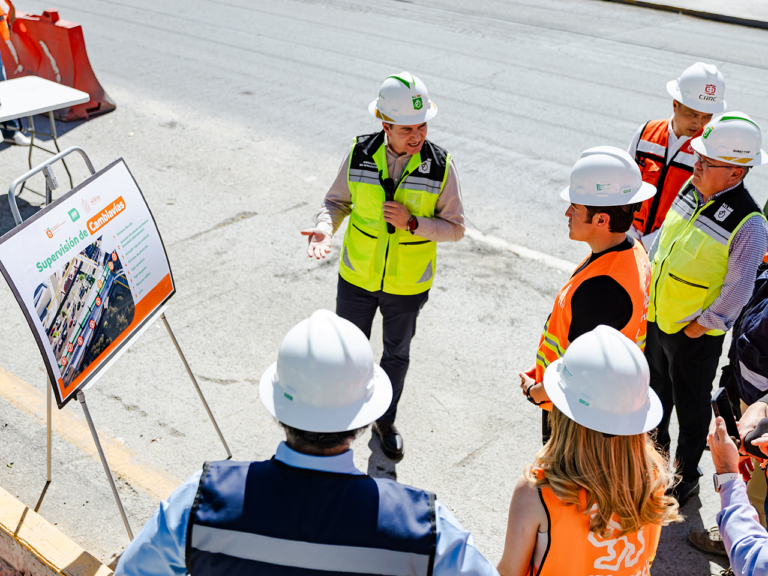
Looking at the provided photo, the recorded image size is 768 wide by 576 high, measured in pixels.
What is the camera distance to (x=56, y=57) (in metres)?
10.7

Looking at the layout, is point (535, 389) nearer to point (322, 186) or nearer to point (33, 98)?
point (322, 186)

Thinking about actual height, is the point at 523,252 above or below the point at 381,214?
below

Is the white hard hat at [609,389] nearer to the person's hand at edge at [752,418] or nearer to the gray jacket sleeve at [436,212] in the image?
the person's hand at edge at [752,418]

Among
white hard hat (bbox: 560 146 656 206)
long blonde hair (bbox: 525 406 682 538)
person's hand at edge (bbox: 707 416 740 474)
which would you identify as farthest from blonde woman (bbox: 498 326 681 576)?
white hard hat (bbox: 560 146 656 206)

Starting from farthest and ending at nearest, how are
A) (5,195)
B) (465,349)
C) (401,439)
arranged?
(5,195) → (465,349) → (401,439)

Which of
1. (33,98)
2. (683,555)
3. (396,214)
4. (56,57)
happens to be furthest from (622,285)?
(56,57)

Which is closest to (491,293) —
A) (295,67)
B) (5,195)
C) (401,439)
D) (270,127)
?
(401,439)

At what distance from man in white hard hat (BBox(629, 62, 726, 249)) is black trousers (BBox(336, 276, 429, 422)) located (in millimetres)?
1597

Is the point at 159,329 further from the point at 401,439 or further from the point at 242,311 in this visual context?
the point at 401,439

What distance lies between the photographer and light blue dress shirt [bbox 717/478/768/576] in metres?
2.30

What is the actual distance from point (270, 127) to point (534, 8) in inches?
403

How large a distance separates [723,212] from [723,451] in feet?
5.37

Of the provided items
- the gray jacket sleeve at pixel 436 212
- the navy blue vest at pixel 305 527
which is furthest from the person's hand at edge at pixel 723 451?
the gray jacket sleeve at pixel 436 212

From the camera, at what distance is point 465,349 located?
5559 millimetres
